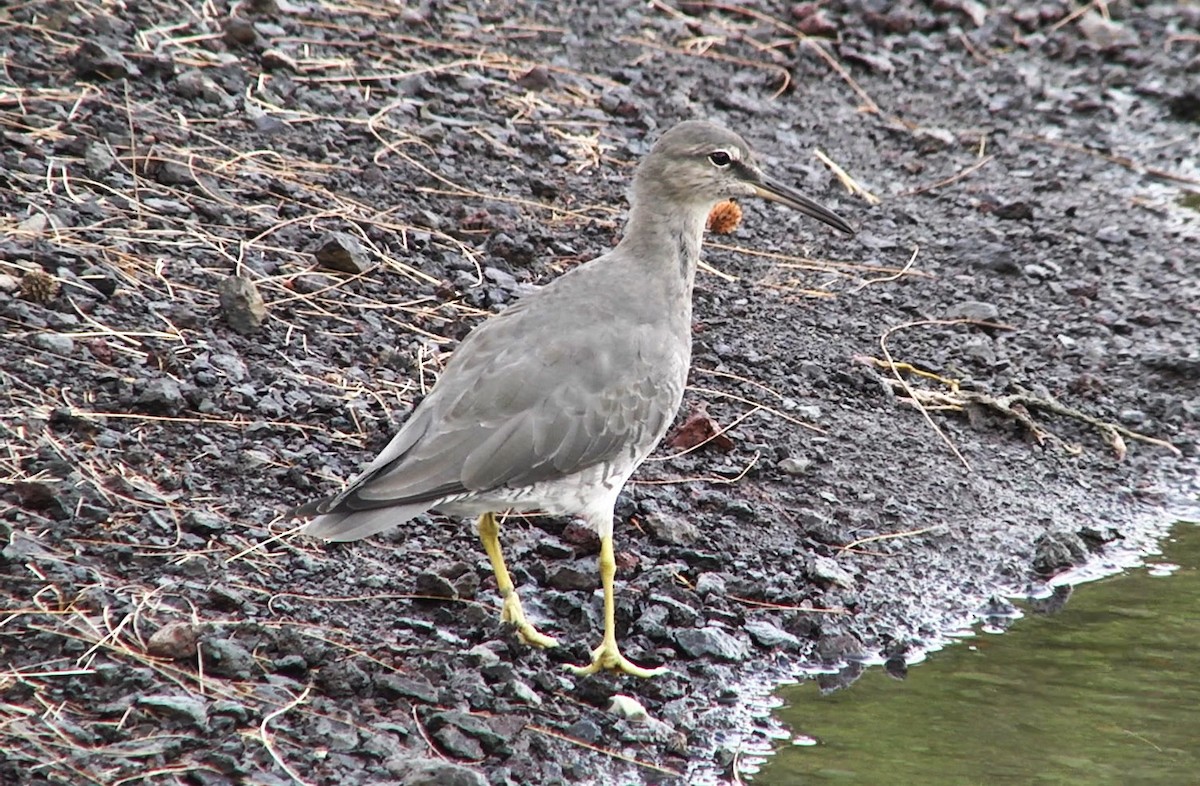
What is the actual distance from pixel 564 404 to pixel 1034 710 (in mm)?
1995

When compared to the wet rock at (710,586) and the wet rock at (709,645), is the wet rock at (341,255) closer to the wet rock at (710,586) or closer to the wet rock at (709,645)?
the wet rock at (710,586)

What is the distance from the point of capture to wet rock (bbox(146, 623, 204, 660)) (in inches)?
200

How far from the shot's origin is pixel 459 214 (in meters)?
8.33

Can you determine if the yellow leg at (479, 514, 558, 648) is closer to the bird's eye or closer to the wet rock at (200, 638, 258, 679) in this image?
the wet rock at (200, 638, 258, 679)

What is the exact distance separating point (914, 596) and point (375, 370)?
98.3 inches

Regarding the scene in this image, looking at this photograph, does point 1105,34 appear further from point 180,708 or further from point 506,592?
point 180,708

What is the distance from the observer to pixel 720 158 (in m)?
6.56

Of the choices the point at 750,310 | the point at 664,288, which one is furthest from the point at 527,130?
the point at 664,288

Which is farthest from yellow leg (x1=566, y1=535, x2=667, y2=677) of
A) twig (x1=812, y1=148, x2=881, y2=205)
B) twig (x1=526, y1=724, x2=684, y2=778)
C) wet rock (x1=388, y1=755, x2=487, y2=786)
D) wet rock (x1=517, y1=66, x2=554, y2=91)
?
wet rock (x1=517, y1=66, x2=554, y2=91)

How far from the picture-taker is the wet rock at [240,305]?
22.8 ft

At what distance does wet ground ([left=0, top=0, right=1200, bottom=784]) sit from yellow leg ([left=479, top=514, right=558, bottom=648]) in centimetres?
9

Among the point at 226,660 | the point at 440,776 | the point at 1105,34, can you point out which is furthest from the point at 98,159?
the point at 1105,34

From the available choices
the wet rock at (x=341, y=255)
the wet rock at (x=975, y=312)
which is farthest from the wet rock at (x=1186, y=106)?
the wet rock at (x=341, y=255)

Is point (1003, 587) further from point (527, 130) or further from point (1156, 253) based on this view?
point (527, 130)
